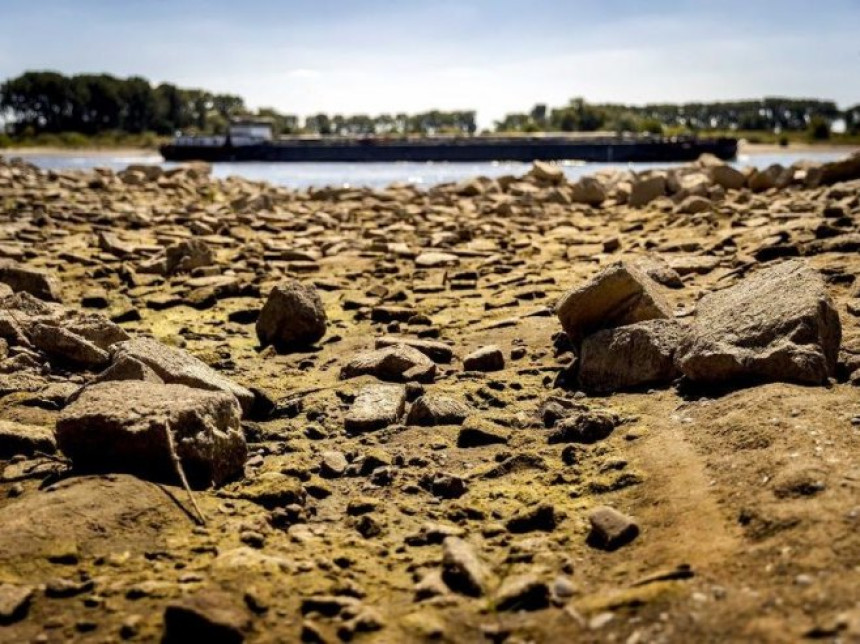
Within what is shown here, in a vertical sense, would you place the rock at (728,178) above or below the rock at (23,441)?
above

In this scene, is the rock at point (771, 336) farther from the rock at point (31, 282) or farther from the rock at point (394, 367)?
the rock at point (31, 282)

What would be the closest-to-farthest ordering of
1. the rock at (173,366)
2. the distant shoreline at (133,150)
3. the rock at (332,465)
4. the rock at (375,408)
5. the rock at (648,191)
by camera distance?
the rock at (332,465) → the rock at (173,366) → the rock at (375,408) → the rock at (648,191) → the distant shoreline at (133,150)

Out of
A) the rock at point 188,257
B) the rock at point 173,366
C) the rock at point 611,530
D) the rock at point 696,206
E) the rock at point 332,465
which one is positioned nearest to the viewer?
the rock at point 611,530

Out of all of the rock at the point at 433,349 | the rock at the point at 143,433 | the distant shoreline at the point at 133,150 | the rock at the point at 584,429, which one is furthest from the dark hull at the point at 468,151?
the rock at the point at 143,433

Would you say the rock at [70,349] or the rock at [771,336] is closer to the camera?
the rock at [771,336]

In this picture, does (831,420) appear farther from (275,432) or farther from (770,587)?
(275,432)

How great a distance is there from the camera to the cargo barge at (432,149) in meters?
62.9

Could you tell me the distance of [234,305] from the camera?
8109 millimetres

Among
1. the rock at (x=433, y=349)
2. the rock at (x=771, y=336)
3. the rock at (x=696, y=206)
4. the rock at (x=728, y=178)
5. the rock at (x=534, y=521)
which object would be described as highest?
the rock at (x=728, y=178)

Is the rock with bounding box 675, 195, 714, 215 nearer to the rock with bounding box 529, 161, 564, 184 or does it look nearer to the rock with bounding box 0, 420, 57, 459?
the rock with bounding box 529, 161, 564, 184

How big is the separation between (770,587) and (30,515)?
243 centimetres

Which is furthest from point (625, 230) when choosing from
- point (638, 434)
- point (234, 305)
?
point (638, 434)

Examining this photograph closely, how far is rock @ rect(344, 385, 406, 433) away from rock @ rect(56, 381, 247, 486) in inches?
38.1

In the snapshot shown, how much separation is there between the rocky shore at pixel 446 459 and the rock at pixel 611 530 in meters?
0.01
